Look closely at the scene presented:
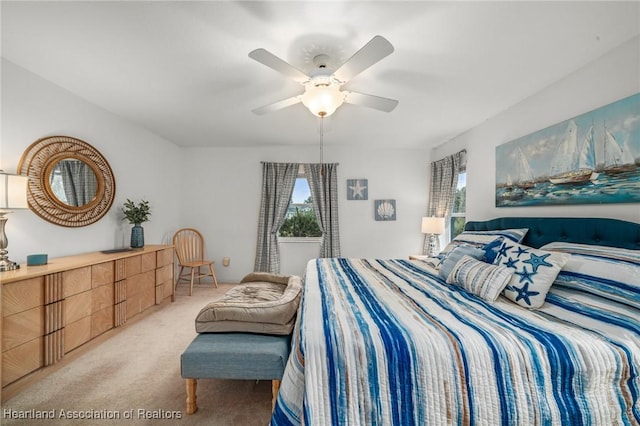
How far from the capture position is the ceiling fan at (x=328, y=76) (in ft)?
5.18

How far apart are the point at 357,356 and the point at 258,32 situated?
6.59ft

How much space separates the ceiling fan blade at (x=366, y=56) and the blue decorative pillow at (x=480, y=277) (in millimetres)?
1562

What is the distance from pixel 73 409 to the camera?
1.66 m

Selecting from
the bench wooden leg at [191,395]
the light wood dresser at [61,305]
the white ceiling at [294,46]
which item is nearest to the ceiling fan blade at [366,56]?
the white ceiling at [294,46]

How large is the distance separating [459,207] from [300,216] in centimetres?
266

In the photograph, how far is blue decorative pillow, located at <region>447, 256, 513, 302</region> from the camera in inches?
65.8

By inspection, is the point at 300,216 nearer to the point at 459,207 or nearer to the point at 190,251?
the point at 190,251

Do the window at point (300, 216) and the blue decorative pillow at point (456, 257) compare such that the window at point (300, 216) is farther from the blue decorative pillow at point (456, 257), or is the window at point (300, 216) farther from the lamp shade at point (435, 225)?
the blue decorative pillow at point (456, 257)

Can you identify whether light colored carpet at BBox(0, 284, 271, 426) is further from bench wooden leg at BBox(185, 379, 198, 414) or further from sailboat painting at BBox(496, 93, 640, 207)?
sailboat painting at BBox(496, 93, 640, 207)

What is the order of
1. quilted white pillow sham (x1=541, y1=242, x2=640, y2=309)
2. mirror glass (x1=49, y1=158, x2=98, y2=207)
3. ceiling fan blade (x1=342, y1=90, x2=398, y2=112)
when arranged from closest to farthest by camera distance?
1. quilted white pillow sham (x1=541, y1=242, x2=640, y2=309)
2. ceiling fan blade (x1=342, y1=90, x2=398, y2=112)
3. mirror glass (x1=49, y1=158, x2=98, y2=207)

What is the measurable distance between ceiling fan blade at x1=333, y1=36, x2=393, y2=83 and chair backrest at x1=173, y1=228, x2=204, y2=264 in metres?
3.70

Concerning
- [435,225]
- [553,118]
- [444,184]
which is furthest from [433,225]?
[553,118]

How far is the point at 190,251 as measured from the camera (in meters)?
4.44

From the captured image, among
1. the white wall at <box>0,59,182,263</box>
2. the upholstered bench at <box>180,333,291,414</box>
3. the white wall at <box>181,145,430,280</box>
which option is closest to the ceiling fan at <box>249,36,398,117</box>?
the upholstered bench at <box>180,333,291,414</box>
